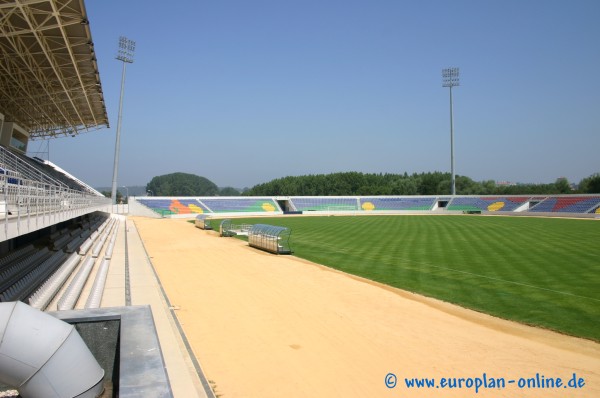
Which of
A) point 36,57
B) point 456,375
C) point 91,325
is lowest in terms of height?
point 456,375

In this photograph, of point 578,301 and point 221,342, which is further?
point 578,301

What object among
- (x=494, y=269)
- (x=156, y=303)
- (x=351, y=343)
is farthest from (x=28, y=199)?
(x=494, y=269)

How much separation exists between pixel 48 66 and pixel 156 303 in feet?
65.6

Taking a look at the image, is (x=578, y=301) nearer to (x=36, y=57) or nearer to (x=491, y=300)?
(x=491, y=300)

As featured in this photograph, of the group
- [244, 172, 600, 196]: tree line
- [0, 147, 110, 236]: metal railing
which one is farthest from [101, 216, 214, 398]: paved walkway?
[244, 172, 600, 196]: tree line

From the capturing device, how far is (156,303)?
12.0 meters

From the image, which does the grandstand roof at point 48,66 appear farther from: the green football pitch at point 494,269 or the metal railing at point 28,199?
the green football pitch at point 494,269

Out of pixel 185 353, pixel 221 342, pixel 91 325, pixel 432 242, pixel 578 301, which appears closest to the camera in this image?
pixel 91 325

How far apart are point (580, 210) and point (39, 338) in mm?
71380

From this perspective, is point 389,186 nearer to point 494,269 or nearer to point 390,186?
point 390,186

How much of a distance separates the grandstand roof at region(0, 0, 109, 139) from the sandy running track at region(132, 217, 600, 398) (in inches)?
478

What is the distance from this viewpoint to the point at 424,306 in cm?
1220

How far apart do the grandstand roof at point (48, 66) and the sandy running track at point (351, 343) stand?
478 inches

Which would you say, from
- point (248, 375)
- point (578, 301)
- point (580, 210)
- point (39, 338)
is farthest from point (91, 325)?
point (580, 210)
